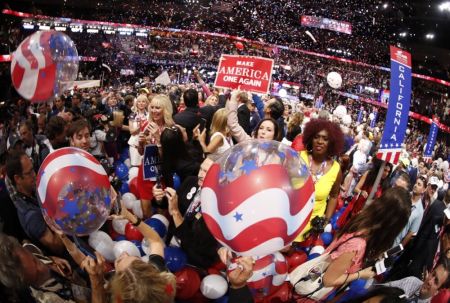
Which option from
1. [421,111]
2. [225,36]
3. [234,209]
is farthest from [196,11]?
[234,209]

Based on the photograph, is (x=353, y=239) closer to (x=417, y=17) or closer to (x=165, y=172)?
(x=165, y=172)

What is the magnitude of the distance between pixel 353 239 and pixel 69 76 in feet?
12.2

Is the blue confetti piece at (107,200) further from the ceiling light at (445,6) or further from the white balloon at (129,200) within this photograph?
the ceiling light at (445,6)

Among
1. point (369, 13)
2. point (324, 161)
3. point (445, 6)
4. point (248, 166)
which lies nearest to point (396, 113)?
point (324, 161)

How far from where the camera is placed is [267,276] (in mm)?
2584

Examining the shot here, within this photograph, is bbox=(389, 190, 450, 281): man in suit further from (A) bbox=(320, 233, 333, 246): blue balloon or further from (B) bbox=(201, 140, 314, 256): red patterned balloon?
(B) bbox=(201, 140, 314, 256): red patterned balloon

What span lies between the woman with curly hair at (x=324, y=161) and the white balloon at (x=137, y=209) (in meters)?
1.72

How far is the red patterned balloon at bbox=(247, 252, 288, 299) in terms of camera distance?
Answer: 2.55 m

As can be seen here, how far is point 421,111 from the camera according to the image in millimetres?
30422

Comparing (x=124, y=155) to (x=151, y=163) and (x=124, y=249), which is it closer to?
(x=151, y=163)

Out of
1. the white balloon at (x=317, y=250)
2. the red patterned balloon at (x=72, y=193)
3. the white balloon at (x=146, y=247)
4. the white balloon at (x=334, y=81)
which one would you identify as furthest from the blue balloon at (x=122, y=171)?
the white balloon at (x=334, y=81)

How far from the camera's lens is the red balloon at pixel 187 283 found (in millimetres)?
2715

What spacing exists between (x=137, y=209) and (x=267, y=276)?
6.18ft

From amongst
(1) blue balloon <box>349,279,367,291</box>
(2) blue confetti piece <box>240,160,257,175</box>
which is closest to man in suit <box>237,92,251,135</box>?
(1) blue balloon <box>349,279,367,291</box>
